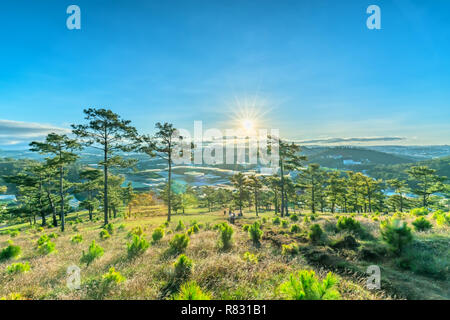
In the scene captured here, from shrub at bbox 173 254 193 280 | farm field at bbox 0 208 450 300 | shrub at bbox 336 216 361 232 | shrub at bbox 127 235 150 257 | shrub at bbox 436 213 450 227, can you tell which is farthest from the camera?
shrub at bbox 436 213 450 227

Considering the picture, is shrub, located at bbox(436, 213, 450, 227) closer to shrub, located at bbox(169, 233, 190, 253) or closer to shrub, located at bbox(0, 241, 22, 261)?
shrub, located at bbox(169, 233, 190, 253)

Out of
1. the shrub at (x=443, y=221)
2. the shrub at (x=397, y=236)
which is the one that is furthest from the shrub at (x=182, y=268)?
the shrub at (x=443, y=221)

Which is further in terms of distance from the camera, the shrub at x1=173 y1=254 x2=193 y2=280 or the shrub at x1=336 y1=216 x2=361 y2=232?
the shrub at x1=336 y1=216 x2=361 y2=232

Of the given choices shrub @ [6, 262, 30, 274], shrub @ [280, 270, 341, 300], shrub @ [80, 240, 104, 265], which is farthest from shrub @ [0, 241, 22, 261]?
shrub @ [280, 270, 341, 300]

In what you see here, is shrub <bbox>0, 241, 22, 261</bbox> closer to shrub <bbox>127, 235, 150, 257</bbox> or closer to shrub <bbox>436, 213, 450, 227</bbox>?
shrub <bbox>127, 235, 150, 257</bbox>

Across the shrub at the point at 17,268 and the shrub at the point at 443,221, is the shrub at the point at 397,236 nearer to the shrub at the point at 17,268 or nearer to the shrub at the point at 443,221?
the shrub at the point at 443,221

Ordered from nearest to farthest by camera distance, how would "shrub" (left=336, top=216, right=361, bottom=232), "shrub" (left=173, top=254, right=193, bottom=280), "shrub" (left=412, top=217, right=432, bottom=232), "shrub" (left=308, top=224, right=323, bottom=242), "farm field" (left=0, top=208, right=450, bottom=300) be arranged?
"farm field" (left=0, top=208, right=450, bottom=300)
"shrub" (left=173, top=254, right=193, bottom=280)
"shrub" (left=412, top=217, right=432, bottom=232)
"shrub" (left=308, top=224, right=323, bottom=242)
"shrub" (left=336, top=216, right=361, bottom=232)

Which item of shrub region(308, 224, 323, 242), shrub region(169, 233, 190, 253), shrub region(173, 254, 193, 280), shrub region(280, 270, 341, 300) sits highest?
shrub region(280, 270, 341, 300)

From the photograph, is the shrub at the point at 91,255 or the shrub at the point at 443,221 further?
the shrub at the point at 443,221

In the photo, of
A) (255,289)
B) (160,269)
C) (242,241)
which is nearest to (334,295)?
(255,289)

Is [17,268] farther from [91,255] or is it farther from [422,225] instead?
[422,225]

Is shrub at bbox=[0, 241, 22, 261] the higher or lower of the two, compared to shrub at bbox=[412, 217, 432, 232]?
lower
